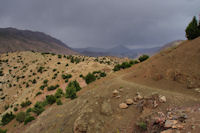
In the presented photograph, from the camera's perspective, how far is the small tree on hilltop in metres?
12.3

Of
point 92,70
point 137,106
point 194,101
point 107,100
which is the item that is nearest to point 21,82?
point 92,70

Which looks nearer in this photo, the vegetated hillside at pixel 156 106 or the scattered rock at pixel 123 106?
the vegetated hillside at pixel 156 106

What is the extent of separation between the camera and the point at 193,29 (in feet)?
40.9

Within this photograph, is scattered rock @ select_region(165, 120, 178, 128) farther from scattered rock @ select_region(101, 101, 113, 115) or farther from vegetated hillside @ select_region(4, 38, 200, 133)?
scattered rock @ select_region(101, 101, 113, 115)

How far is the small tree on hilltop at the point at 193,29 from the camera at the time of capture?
12.3 metres

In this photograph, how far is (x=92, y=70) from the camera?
98.2 feet

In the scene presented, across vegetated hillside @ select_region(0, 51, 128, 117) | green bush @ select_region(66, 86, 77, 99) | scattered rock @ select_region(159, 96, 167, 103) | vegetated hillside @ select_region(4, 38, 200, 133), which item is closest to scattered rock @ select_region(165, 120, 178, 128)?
vegetated hillside @ select_region(4, 38, 200, 133)

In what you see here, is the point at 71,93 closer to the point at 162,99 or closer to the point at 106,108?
the point at 106,108

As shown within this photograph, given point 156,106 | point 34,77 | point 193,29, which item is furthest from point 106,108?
point 34,77

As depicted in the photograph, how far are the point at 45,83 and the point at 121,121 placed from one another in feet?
94.9

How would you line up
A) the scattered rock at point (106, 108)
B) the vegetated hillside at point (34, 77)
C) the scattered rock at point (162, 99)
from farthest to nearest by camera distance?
the vegetated hillside at point (34, 77) < the scattered rock at point (106, 108) < the scattered rock at point (162, 99)

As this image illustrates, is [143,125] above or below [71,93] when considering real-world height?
above

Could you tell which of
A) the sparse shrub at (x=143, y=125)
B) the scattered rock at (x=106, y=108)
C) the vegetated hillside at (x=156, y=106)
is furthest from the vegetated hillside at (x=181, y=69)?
the scattered rock at (x=106, y=108)

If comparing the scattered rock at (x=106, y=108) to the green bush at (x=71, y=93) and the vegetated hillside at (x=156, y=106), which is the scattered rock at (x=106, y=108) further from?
the green bush at (x=71, y=93)
